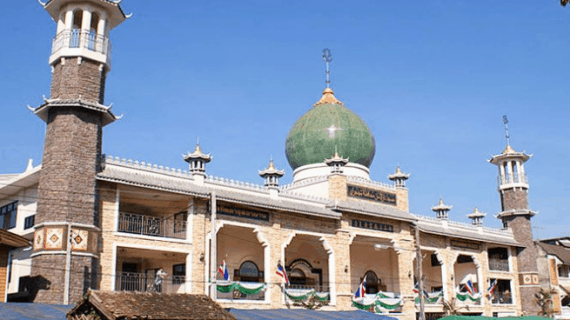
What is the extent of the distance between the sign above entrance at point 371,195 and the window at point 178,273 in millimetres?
10463

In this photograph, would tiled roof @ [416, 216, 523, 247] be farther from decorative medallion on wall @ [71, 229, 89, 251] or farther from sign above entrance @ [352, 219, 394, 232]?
decorative medallion on wall @ [71, 229, 89, 251]

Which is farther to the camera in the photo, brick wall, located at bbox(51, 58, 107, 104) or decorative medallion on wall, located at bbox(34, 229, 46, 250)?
brick wall, located at bbox(51, 58, 107, 104)

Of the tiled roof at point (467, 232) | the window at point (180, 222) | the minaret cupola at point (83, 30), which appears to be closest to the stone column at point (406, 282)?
the tiled roof at point (467, 232)

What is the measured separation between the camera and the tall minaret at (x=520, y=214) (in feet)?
147

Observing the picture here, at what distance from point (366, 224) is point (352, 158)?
5.99 meters

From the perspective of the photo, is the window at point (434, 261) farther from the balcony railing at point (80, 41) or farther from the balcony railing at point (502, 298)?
the balcony railing at point (80, 41)

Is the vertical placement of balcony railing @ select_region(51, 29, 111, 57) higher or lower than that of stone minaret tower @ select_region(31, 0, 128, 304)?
higher

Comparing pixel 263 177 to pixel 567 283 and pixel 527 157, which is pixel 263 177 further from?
pixel 567 283

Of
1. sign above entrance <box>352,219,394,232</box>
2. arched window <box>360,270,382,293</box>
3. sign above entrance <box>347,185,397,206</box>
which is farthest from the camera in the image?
arched window <box>360,270,382,293</box>

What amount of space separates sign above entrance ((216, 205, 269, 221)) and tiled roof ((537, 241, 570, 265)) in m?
25.8

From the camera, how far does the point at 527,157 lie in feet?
152

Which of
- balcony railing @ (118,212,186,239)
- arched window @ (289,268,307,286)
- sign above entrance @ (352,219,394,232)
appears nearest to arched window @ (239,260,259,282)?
arched window @ (289,268,307,286)

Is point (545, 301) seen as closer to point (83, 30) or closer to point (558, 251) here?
point (558, 251)

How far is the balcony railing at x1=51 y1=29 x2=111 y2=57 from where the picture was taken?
25.6 m
